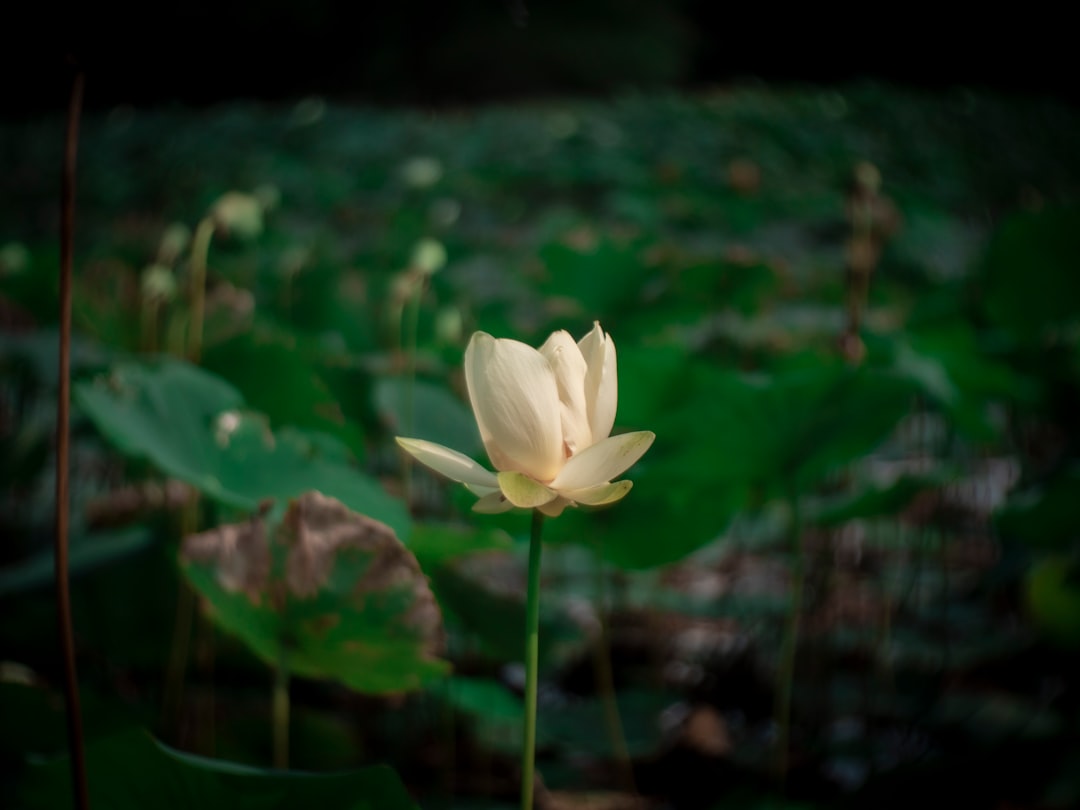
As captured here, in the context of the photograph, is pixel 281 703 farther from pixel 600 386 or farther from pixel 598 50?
pixel 598 50

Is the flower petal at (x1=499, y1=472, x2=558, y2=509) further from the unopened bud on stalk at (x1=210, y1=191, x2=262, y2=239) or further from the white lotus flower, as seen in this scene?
the unopened bud on stalk at (x1=210, y1=191, x2=262, y2=239)

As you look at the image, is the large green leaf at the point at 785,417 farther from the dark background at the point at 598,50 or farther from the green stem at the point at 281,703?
the dark background at the point at 598,50

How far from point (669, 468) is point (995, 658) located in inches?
22.6

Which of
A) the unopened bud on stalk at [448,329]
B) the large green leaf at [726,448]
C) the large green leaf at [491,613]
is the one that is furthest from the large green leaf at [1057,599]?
the unopened bud on stalk at [448,329]

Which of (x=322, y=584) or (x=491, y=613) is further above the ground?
(x=322, y=584)

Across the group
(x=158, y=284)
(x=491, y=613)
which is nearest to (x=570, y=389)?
(x=491, y=613)

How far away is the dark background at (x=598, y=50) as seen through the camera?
846 centimetres

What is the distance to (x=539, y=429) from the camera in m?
0.29

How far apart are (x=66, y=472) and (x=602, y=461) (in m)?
0.19

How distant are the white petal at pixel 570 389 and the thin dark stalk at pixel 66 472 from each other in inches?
6.4

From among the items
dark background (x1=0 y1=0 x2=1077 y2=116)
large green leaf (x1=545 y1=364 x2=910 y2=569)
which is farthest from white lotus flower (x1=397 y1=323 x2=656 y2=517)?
dark background (x1=0 y1=0 x2=1077 y2=116)

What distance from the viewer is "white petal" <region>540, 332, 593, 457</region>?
0.30 meters

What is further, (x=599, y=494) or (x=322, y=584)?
(x=322, y=584)

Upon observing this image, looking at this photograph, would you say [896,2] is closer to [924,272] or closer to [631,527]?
[924,272]
